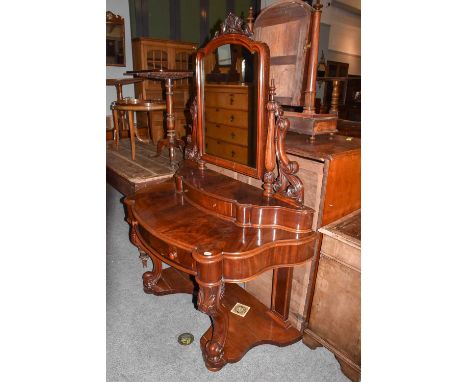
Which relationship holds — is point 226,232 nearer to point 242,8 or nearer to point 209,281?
point 209,281

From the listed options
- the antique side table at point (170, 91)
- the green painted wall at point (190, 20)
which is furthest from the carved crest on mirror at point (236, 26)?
the green painted wall at point (190, 20)

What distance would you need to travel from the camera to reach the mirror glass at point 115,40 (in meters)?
5.91

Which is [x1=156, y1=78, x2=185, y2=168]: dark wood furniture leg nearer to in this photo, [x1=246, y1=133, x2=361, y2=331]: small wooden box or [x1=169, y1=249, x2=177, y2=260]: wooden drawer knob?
[x1=246, y1=133, x2=361, y2=331]: small wooden box

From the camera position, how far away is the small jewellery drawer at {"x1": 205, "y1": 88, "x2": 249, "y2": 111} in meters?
1.76

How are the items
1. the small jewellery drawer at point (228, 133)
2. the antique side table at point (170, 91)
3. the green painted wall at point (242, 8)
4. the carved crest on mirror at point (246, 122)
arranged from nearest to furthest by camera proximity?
the carved crest on mirror at point (246, 122), the small jewellery drawer at point (228, 133), the antique side table at point (170, 91), the green painted wall at point (242, 8)

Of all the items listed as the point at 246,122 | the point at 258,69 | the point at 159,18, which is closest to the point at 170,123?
the point at 246,122

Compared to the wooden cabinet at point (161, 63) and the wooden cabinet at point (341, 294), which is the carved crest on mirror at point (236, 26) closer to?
the wooden cabinet at point (341, 294)

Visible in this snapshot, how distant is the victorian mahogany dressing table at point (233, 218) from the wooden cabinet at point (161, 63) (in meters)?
4.19

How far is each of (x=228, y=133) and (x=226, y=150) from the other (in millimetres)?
107

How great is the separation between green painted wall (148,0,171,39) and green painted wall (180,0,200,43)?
1.11 ft

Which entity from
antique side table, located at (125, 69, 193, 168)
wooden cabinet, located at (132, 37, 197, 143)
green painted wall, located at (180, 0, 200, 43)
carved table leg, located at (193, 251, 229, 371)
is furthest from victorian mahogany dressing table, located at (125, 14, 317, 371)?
green painted wall, located at (180, 0, 200, 43)
